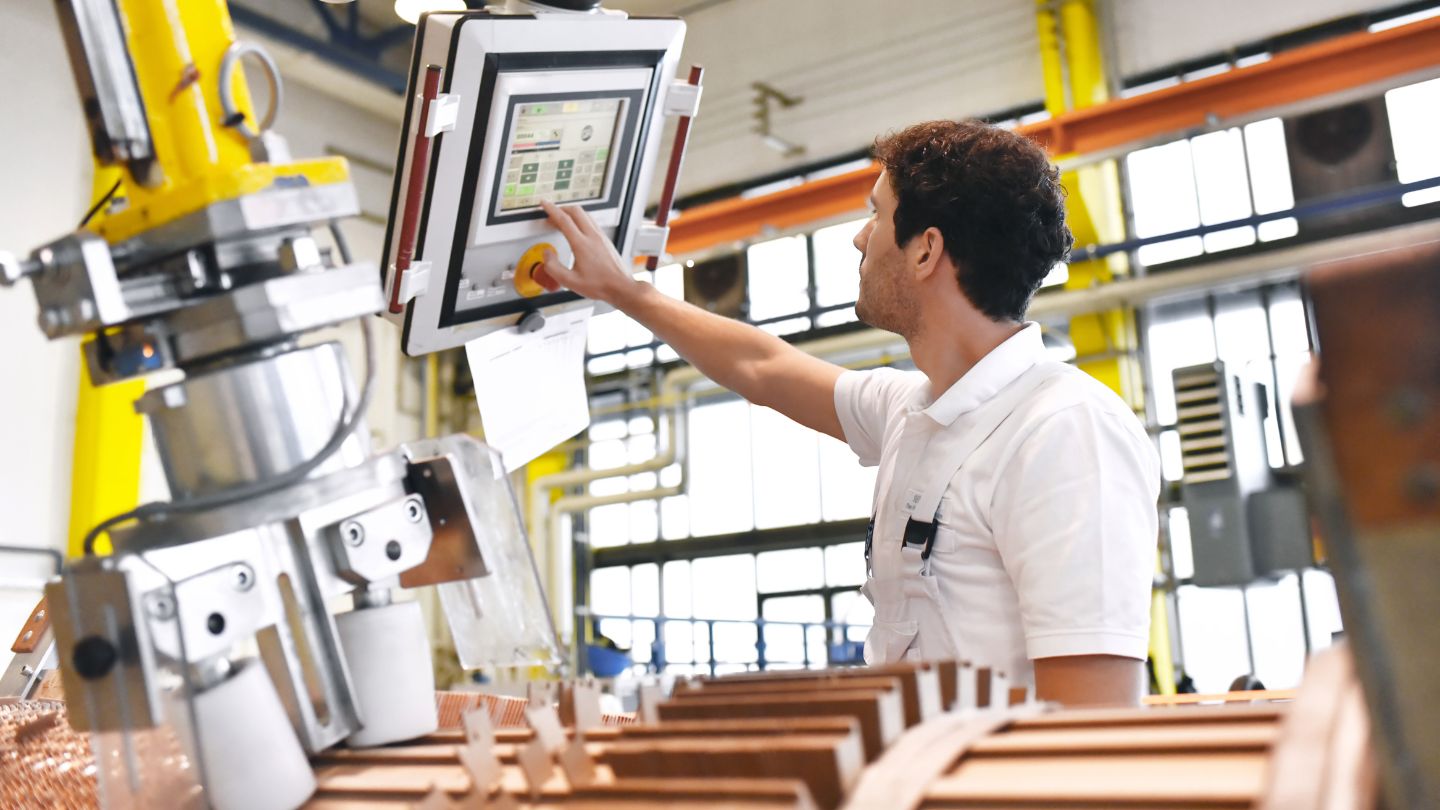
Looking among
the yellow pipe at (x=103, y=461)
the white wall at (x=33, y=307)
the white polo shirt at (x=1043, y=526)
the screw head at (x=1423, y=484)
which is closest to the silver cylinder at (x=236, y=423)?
the screw head at (x=1423, y=484)

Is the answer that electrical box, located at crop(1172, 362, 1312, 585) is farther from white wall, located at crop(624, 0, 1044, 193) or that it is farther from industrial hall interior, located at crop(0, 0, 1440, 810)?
white wall, located at crop(624, 0, 1044, 193)

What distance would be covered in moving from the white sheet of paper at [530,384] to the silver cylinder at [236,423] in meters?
0.72

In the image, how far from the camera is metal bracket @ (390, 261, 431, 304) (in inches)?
61.3

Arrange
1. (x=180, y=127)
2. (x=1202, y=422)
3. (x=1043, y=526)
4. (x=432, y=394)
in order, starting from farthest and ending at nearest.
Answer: (x=432, y=394) → (x=1202, y=422) → (x=1043, y=526) → (x=180, y=127)

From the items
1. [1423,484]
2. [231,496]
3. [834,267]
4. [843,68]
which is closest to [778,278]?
[834,267]

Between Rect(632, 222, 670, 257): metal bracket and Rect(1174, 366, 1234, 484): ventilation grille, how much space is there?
3000 millimetres

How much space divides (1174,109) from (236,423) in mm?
4972

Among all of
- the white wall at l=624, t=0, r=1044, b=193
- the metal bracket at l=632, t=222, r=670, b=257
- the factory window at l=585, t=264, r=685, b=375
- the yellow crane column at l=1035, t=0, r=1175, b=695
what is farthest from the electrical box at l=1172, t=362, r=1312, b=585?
the factory window at l=585, t=264, r=685, b=375

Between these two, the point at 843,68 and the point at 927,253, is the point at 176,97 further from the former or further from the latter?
the point at 843,68

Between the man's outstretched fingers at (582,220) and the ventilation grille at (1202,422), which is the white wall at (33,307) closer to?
the ventilation grille at (1202,422)

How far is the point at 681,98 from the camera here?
5.83 ft

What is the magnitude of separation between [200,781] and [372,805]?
11cm

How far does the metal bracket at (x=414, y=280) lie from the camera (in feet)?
5.11

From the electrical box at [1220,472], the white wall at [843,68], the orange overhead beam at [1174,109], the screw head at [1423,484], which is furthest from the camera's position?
the white wall at [843,68]
